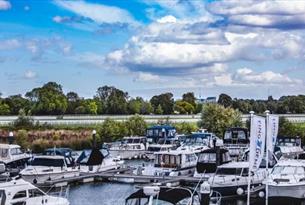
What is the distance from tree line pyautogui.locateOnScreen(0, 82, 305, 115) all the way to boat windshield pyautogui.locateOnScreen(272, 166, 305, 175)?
A: 10132 centimetres

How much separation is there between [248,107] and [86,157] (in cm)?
11389

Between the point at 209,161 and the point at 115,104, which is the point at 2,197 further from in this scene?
the point at 115,104

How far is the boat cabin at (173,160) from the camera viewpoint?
171ft

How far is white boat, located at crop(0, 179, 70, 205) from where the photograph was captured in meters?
32.3

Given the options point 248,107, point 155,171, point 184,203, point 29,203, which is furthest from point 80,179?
point 248,107

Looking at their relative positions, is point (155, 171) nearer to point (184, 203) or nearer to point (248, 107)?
point (184, 203)

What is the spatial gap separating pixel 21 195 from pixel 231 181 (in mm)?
13587

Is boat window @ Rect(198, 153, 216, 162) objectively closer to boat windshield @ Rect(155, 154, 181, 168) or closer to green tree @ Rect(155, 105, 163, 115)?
boat windshield @ Rect(155, 154, 181, 168)

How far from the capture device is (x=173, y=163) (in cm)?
5228

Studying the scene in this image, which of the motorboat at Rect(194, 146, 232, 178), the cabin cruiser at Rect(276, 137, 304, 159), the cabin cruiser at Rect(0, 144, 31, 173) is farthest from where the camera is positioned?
the cabin cruiser at Rect(276, 137, 304, 159)

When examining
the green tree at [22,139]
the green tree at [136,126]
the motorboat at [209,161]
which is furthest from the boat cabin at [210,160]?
the green tree at [136,126]

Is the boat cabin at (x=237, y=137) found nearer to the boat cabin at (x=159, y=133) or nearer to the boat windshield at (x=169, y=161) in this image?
the boat cabin at (x=159, y=133)

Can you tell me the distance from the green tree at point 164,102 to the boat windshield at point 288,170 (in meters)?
128

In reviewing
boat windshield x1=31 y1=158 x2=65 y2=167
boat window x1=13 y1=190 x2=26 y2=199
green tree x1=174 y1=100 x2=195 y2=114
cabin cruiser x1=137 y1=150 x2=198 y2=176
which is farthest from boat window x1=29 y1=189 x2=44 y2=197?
green tree x1=174 y1=100 x2=195 y2=114
